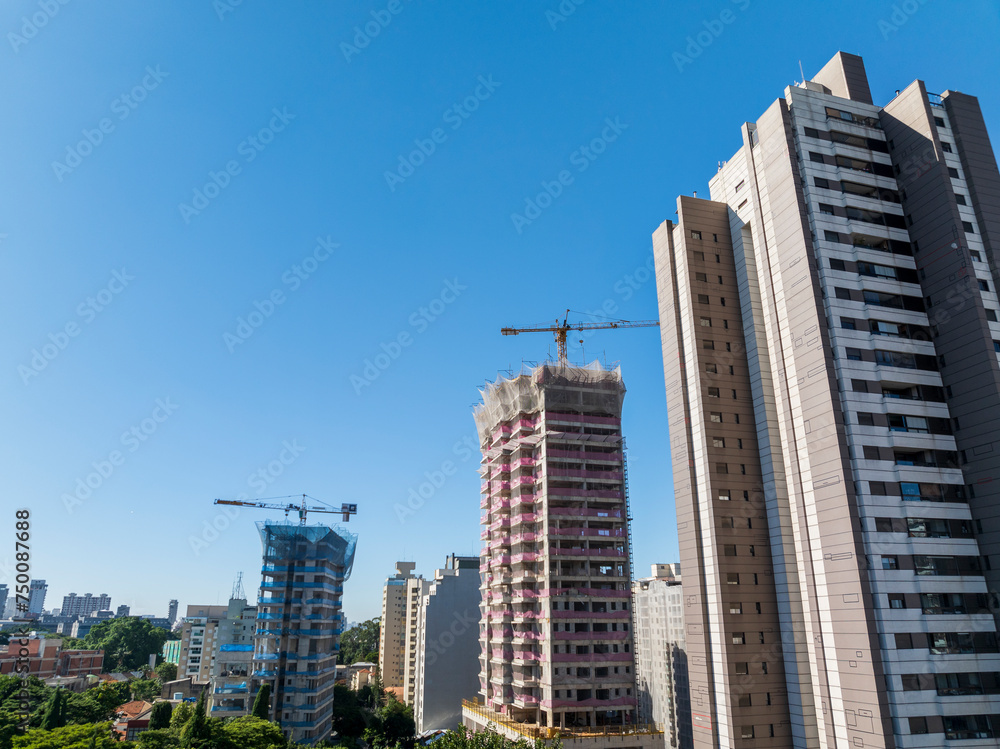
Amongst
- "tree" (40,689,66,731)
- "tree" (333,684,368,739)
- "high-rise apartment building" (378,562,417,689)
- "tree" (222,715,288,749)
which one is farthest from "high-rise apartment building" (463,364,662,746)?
"high-rise apartment building" (378,562,417,689)

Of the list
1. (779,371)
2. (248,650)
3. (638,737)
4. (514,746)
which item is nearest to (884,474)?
(779,371)

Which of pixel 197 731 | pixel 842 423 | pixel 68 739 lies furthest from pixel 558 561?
pixel 68 739

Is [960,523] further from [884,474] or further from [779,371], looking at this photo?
[779,371]

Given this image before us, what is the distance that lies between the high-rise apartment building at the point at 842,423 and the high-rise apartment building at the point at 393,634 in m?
135

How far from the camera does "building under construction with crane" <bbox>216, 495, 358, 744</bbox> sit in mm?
98625

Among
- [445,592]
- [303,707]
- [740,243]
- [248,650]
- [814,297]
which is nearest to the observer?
[814,297]

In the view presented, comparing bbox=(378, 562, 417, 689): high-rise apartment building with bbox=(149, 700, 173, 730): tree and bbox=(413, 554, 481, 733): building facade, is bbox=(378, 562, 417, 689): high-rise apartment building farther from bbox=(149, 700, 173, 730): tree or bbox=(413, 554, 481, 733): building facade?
bbox=(149, 700, 173, 730): tree

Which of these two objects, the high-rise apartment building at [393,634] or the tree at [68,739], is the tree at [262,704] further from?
the high-rise apartment building at [393,634]

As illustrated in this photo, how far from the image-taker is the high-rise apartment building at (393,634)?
175625mm

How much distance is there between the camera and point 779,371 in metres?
55.9

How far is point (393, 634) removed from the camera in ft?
591

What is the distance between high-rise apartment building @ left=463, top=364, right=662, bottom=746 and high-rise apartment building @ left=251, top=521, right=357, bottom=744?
26.6 m

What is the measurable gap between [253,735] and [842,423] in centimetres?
6577

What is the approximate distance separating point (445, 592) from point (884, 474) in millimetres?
100109
